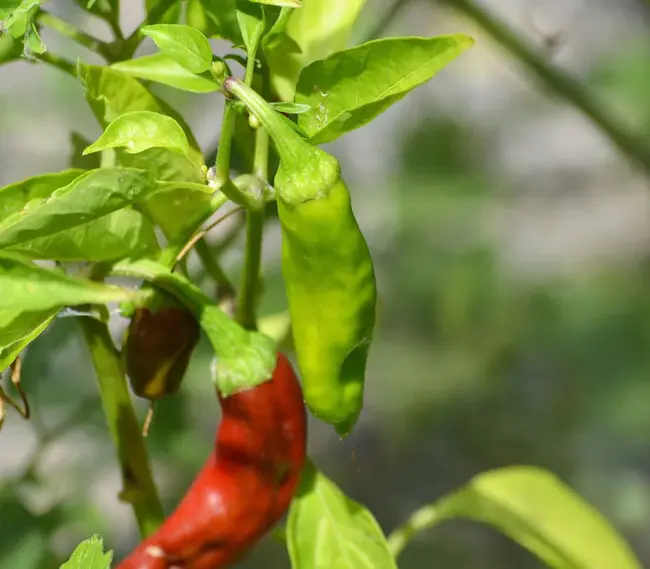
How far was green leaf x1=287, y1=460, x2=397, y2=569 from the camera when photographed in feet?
1.51

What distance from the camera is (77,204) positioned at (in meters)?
0.31

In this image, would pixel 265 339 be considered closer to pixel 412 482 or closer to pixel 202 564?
pixel 202 564

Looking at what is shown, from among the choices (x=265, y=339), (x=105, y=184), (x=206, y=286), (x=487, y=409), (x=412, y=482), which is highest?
(x=105, y=184)

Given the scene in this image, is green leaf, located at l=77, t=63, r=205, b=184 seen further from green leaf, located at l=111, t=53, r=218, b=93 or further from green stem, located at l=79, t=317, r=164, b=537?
green stem, located at l=79, t=317, r=164, b=537

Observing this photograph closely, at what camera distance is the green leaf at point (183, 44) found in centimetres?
31

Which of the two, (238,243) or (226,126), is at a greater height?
(226,126)

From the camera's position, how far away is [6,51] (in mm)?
385

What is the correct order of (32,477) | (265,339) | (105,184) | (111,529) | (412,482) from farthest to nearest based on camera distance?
(412,482) < (111,529) < (32,477) < (265,339) < (105,184)

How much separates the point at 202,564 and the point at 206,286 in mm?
349

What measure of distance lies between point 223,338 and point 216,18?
0.16 m

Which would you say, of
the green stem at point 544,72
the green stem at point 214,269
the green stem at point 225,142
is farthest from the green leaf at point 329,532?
the green stem at point 544,72

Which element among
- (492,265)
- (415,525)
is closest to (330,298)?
(415,525)

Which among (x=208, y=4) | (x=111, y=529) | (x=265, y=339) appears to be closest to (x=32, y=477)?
(x=111, y=529)

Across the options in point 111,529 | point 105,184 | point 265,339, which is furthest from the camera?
point 111,529
